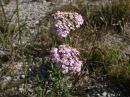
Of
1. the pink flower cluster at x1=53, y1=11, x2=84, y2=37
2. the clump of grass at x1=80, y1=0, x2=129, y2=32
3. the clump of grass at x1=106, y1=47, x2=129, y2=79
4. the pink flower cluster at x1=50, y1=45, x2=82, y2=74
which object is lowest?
the clump of grass at x1=106, y1=47, x2=129, y2=79

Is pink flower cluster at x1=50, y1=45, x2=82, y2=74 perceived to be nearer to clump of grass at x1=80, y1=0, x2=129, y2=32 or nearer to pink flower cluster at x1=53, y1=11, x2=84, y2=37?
pink flower cluster at x1=53, y1=11, x2=84, y2=37

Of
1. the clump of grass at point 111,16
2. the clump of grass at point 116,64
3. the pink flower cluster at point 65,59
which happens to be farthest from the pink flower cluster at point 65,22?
the clump of grass at point 111,16

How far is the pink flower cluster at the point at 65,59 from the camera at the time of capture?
3.50m

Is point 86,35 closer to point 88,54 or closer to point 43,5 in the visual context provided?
point 88,54

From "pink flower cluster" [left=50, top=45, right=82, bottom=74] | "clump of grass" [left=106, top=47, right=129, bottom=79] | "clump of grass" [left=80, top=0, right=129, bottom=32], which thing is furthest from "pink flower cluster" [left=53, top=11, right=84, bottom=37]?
"clump of grass" [left=80, top=0, right=129, bottom=32]

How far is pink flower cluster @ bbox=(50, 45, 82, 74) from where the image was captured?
3498mm

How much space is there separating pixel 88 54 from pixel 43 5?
1584mm

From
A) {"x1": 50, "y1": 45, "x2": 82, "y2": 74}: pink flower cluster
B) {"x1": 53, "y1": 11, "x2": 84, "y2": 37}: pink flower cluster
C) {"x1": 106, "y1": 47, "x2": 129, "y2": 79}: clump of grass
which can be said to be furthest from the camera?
{"x1": 106, "y1": 47, "x2": 129, "y2": 79}: clump of grass

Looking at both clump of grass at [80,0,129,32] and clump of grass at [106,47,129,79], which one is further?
clump of grass at [80,0,129,32]

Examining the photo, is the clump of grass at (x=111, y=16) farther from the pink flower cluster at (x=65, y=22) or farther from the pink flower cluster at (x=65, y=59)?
the pink flower cluster at (x=65, y=59)

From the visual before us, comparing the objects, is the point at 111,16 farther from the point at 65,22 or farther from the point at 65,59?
the point at 65,59

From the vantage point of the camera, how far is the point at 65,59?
3527mm

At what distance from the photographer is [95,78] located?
4602 millimetres

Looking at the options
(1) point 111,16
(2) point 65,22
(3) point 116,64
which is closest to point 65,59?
(2) point 65,22
